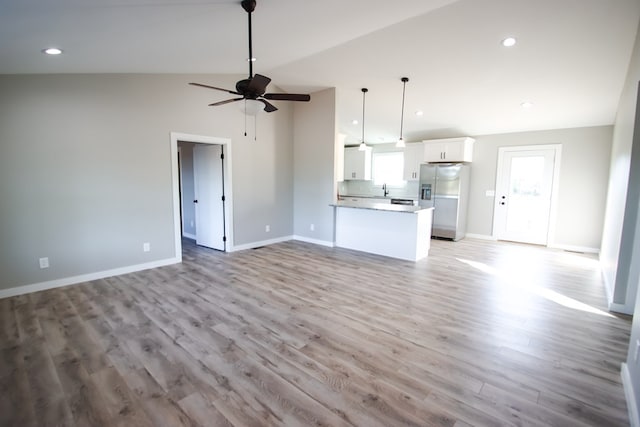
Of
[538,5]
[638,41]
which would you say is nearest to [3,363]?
[538,5]

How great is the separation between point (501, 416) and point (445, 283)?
2.32m

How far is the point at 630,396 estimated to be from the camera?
182cm

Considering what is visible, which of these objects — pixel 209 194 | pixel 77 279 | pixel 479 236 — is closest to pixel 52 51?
pixel 77 279

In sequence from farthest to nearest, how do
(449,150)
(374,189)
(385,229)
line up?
1. (374,189)
2. (449,150)
3. (385,229)

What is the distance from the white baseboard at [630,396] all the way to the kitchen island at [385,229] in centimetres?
302

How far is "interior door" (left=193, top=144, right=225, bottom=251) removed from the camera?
552cm

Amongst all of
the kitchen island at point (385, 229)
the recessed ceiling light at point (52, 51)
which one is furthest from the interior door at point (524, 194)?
the recessed ceiling light at point (52, 51)

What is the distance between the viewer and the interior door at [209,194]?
552cm

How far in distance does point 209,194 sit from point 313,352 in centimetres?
421

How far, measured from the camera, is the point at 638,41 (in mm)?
3045

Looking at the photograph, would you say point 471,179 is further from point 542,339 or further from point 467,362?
point 467,362

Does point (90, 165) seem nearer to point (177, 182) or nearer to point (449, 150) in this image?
point (177, 182)

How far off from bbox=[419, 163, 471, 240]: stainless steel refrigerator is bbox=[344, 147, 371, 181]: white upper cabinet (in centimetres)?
Answer: 176

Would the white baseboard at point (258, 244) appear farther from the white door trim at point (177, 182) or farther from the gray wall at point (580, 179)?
the gray wall at point (580, 179)
